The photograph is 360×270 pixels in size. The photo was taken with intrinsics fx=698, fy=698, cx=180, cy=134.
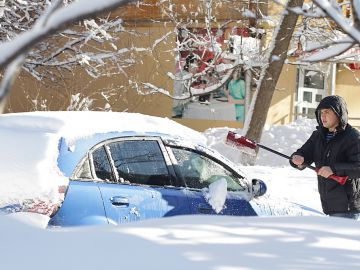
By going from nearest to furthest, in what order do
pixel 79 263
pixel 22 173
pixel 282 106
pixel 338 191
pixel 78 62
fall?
pixel 79 263, pixel 22 173, pixel 338 191, pixel 78 62, pixel 282 106

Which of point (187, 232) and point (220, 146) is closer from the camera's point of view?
point (187, 232)

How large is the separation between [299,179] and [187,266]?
791 cm

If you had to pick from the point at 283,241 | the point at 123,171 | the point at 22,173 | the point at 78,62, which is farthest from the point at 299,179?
the point at 283,241

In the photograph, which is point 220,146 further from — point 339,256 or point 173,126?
point 339,256

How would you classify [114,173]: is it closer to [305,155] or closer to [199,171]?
[199,171]

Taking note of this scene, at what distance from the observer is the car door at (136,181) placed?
490cm

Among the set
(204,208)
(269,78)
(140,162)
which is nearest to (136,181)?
(140,162)

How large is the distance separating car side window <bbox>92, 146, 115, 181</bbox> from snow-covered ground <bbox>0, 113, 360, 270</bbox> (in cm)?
150

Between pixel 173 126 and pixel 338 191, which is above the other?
pixel 173 126

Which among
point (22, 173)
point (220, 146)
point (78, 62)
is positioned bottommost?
point (220, 146)

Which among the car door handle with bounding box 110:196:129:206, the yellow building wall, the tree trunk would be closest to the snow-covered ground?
the car door handle with bounding box 110:196:129:206

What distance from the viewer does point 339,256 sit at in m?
2.84

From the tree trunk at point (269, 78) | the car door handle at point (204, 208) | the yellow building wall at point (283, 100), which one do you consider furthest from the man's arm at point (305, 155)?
the yellow building wall at point (283, 100)

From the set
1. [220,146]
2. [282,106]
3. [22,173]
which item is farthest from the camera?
[282,106]
